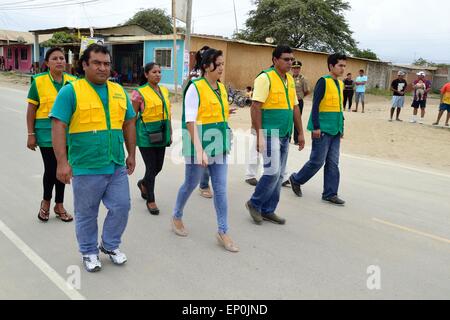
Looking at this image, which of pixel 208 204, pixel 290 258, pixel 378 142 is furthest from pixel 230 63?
pixel 290 258

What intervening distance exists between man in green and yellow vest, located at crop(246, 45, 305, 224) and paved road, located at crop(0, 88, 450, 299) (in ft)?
1.48

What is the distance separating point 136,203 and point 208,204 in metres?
0.93

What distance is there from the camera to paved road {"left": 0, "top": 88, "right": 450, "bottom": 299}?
11.3ft

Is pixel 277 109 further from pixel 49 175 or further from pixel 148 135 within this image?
pixel 49 175

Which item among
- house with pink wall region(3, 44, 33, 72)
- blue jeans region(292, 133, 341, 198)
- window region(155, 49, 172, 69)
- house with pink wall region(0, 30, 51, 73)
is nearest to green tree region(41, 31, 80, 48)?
window region(155, 49, 172, 69)

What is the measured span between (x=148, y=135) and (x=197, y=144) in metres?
1.29

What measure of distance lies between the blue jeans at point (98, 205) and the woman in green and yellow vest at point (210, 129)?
0.79m

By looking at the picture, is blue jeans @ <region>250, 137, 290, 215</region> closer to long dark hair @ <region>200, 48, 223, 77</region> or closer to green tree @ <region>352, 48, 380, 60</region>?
long dark hair @ <region>200, 48, 223, 77</region>

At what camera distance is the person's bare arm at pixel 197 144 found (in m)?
3.99

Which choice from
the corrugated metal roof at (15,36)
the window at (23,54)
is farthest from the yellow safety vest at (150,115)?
the corrugated metal roof at (15,36)

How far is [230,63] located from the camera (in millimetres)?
24203

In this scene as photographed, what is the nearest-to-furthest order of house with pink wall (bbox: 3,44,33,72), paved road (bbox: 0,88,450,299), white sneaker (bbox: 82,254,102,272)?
paved road (bbox: 0,88,450,299)
white sneaker (bbox: 82,254,102,272)
house with pink wall (bbox: 3,44,33,72)

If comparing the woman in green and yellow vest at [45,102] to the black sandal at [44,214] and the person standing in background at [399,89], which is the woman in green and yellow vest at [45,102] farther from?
the person standing in background at [399,89]
